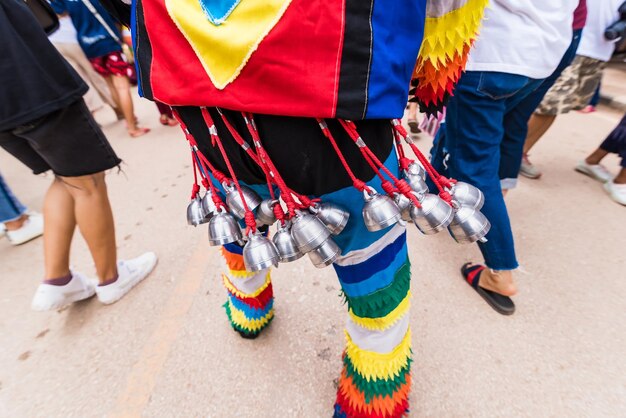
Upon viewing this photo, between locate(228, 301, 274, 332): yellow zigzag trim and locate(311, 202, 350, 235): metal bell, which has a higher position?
locate(311, 202, 350, 235): metal bell

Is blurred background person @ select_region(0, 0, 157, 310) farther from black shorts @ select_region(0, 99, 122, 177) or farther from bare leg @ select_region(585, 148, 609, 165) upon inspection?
bare leg @ select_region(585, 148, 609, 165)

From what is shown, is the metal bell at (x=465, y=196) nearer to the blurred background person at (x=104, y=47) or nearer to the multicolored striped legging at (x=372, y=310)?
the multicolored striped legging at (x=372, y=310)

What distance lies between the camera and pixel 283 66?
56cm

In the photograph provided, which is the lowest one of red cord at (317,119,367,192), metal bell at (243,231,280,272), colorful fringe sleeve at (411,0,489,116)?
metal bell at (243,231,280,272)

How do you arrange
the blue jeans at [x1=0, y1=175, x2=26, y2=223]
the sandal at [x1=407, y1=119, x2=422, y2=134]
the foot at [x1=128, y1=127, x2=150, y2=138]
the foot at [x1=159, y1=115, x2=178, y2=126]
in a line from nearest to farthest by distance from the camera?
the blue jeans at [x1=0, y1=175, x2=26, y2=223] → the sandal at [x1=407, y1=119, x2=422, y2=134] → the foot at [x1=128, y1=127, x2=150, y2=138] → the foot at [x1=159, y1=115, x2=178, y2=126]

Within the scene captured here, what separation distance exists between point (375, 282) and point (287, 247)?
0.26 meters

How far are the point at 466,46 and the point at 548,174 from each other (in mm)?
2296

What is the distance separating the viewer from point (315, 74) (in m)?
0.56

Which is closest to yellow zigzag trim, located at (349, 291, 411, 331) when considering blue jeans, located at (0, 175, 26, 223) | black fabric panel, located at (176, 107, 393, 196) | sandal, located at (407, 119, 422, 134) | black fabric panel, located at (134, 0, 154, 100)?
black fabric panel, located at (176, 107, 393, 196)

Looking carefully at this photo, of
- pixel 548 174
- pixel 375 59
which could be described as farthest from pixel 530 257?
pixel 375 59

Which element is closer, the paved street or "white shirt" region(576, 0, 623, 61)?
the paved street

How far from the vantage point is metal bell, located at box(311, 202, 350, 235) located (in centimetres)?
69

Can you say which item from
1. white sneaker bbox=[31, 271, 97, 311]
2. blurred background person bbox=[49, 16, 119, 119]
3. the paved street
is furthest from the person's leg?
blurred background person bbox=[49, 16, 119, 119]

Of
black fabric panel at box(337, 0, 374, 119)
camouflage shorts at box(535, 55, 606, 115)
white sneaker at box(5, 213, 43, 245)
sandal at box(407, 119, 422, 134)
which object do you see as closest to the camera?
black fabric panel at box(337, 0, 374, 119)
